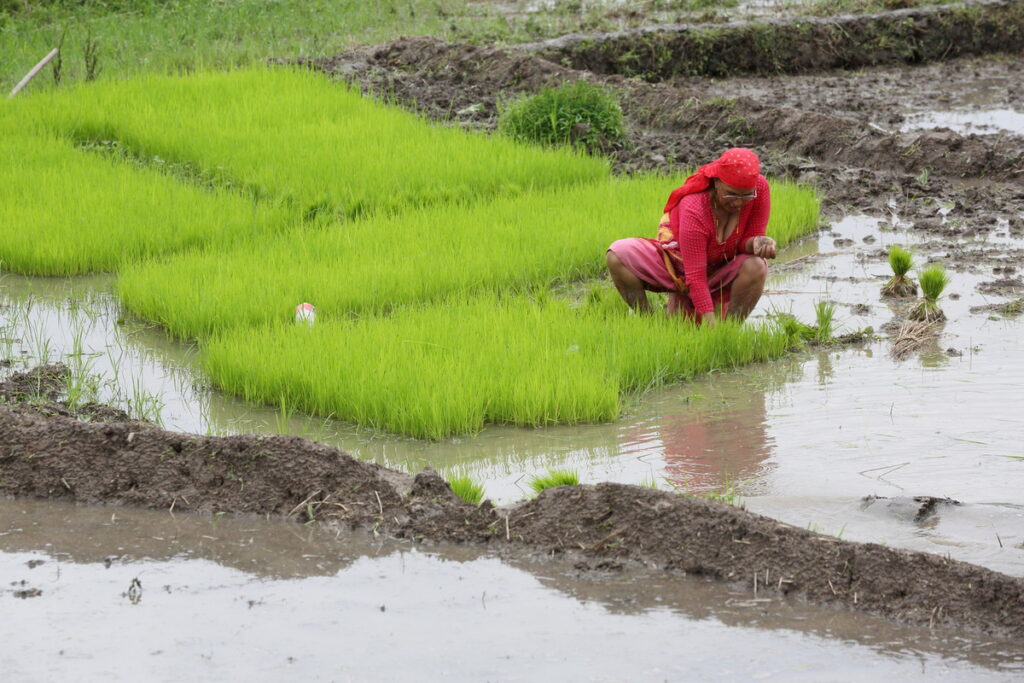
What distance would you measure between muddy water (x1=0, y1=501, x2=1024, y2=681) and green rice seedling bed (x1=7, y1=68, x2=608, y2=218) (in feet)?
12.8

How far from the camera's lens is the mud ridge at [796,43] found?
38.7ft

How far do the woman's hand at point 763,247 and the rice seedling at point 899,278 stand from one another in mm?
1100

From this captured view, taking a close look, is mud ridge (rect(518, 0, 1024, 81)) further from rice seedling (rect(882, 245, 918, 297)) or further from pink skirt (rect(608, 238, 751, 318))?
pink skirt (rect(608, 238, 751, 318))

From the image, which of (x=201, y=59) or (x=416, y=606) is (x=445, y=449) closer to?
(x=416, y=606)

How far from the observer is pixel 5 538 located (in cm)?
348

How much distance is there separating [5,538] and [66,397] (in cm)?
120

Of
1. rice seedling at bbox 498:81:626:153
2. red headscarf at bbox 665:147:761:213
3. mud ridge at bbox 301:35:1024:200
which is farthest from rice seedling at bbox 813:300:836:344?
rice seedling at bbox 498:81:626:153

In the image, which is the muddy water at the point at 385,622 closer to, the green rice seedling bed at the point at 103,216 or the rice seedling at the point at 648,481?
the rice seedling at the point at 648,481

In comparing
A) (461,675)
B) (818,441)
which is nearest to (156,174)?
(818,441)

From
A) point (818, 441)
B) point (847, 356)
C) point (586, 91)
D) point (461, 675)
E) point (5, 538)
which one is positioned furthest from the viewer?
point (586, 91)

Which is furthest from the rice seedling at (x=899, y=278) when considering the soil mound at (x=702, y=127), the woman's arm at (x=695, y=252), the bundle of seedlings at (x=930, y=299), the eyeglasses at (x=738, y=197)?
the soil mound at (x=702, y=127)

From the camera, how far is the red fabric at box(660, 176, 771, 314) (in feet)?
15.9

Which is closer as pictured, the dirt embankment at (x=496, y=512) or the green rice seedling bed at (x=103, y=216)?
the dirt embankment at (x=496, y=512)

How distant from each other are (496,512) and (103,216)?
411 centimetres
